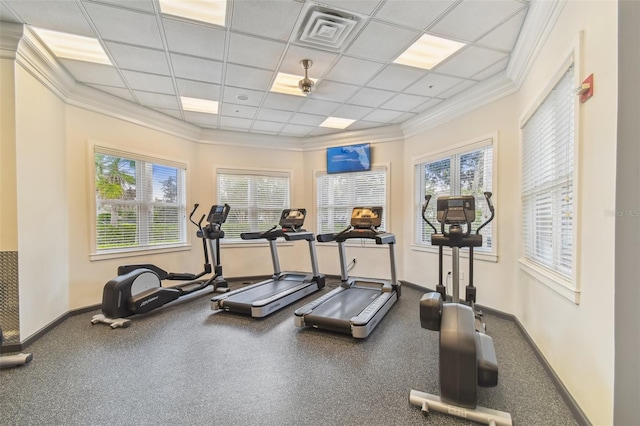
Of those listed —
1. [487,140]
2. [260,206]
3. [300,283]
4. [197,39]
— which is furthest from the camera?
[260,206]

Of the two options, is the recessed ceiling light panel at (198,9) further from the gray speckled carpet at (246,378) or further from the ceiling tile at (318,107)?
the gray speckled carpet at (246,378)

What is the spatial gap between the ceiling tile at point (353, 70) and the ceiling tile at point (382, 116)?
3.82ft

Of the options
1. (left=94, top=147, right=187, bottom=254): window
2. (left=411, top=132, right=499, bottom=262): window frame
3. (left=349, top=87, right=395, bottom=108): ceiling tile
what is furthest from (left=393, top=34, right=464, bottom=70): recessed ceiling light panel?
(left=94, top=147, right=187, bottom=254): window

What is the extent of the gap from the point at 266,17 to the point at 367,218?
2749 mm

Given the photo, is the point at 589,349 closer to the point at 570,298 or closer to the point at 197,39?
the point at 570,298

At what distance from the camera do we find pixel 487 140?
3.91m

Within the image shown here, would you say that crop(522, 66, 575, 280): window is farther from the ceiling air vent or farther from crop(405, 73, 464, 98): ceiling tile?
the ceiling air vent

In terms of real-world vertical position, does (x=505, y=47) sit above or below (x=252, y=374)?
above

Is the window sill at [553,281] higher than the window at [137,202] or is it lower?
lower

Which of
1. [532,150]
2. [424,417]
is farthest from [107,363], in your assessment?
[532,150]

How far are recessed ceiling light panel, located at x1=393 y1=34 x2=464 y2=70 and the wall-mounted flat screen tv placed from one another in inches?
96.1

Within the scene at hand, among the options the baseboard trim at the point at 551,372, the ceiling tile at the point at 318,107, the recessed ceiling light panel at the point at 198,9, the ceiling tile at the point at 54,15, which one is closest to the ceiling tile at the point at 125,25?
the ceiling tile at the point at 54,15

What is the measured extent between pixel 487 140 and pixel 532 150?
1.04 meters

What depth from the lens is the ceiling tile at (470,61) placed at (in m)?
3.11
